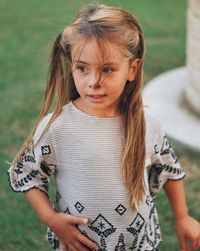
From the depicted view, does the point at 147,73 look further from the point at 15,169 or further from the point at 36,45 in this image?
the point at 15,169

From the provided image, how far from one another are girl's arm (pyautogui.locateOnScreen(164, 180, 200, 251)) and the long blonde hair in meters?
0.22

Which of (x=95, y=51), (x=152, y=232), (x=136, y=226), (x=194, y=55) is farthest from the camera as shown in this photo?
(x=194, y=55)

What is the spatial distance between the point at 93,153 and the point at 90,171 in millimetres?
62

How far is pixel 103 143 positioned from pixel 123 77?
0.77ft

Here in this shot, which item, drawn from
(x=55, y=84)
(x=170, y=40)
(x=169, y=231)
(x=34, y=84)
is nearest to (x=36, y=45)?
(x=34, y=84)

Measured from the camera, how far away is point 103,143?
2.22 meters

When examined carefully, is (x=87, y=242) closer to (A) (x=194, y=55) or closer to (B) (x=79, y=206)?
(B) (x=79, y=206)

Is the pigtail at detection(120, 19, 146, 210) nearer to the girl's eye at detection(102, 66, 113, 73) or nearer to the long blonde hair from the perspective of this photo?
the long blonde hair

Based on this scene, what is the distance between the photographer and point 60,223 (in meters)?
2.25

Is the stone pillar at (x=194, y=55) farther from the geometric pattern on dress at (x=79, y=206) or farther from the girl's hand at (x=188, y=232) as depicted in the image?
the geometric pattern on dress at (x=79, y=206)

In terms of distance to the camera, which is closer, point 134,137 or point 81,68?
point 81,68

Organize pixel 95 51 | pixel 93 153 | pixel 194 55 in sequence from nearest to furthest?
pixel 95 51 → pixel 93 153 → pixel 194 55

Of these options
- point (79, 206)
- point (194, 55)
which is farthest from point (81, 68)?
point (194, 55)

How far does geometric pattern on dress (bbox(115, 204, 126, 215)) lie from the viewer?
2262mm
